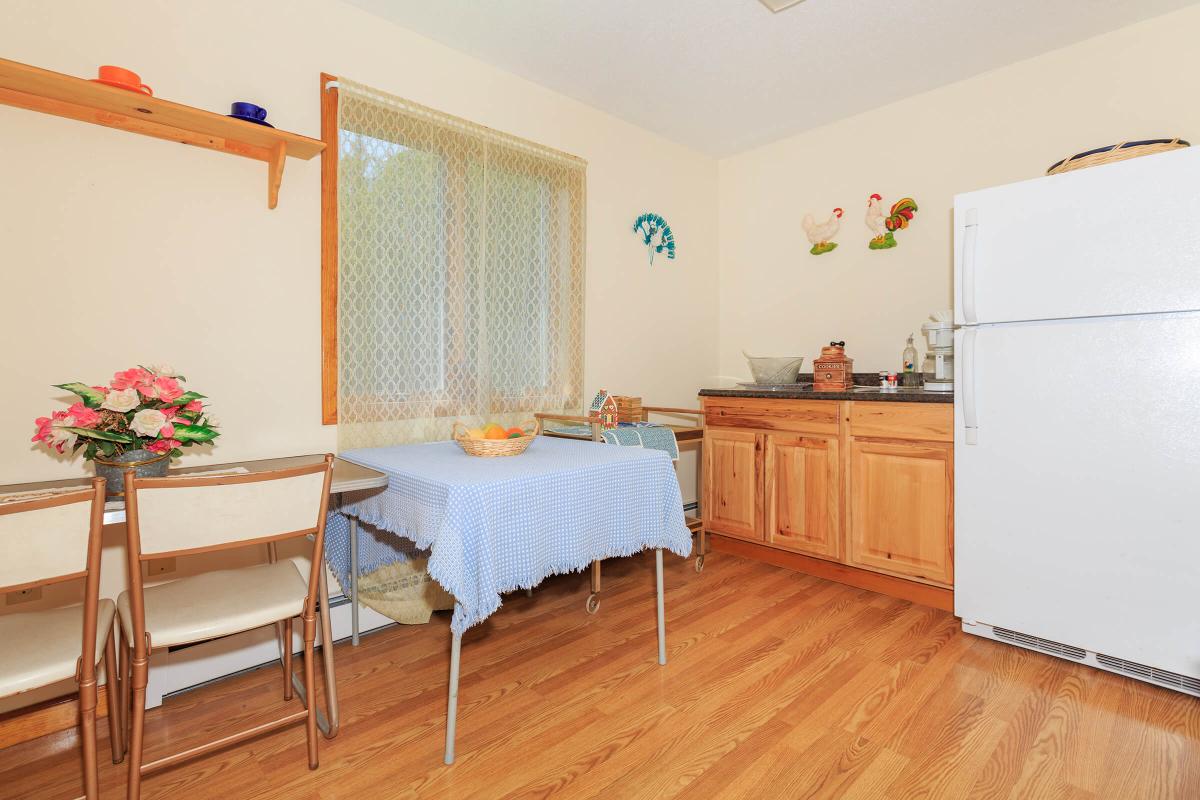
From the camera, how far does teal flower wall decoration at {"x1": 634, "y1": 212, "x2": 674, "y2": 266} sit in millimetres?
3604

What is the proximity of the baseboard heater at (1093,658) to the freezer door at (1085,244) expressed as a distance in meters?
1.16

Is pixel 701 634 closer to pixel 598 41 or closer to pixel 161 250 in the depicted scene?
pixel 161 250

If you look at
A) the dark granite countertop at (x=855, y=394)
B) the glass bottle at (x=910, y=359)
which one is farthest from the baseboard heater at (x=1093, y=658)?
the glass bottle at (x=910, y=359)

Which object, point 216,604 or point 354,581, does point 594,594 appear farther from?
point 216,604

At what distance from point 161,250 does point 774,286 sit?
3.13 meters

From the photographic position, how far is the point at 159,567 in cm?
197

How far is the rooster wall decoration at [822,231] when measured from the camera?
11.6ft

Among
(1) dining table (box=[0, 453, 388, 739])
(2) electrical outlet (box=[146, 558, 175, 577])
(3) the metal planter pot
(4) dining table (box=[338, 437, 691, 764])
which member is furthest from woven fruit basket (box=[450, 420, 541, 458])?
(2) electrical outlet (box=[146, 558, 175, 577])

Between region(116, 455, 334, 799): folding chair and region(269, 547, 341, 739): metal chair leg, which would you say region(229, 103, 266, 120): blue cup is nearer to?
region(116, 455, 334, 799): folding chair

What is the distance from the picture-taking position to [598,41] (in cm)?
268

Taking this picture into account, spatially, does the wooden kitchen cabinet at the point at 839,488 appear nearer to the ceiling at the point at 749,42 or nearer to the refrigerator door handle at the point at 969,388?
the refrigerator door handle at the point at 969,388

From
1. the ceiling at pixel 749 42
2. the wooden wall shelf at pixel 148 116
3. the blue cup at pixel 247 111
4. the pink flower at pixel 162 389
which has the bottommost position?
the pink flower at pixel 162 389

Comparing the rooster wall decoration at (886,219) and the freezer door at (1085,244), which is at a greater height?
the rooster wall decoration at (886,219)

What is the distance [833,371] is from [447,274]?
1.93m
